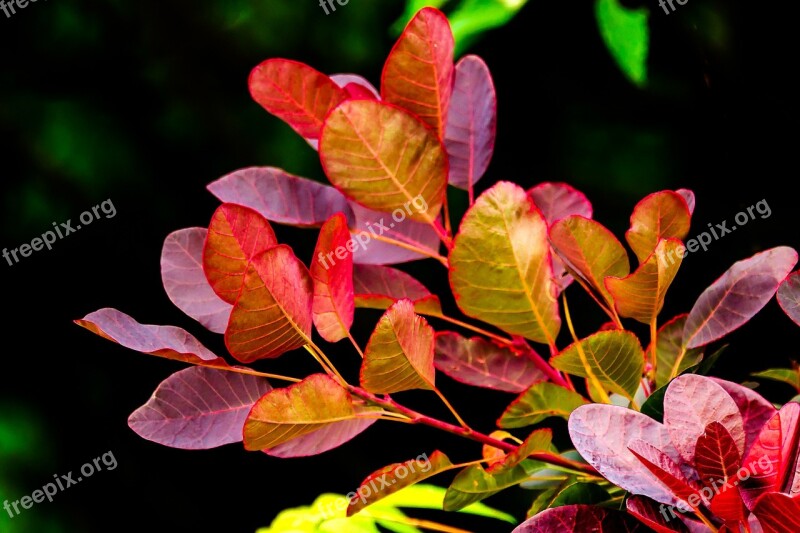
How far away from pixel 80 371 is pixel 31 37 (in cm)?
51

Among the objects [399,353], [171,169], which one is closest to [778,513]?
[399,353]

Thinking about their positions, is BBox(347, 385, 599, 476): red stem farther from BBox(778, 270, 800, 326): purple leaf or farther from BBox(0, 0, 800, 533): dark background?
BBox(0, 0, 800, 533): dark background

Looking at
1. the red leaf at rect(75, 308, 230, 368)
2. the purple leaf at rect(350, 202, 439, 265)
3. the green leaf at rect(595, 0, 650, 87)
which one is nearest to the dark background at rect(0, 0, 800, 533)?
the green leaf at rect(595, 0, 650, 87)

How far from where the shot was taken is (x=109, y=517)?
1045 millimetres

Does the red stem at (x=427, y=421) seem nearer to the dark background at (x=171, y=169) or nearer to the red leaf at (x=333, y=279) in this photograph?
the red leaf at (x=333, y=279)

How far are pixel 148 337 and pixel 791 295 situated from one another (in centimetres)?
26

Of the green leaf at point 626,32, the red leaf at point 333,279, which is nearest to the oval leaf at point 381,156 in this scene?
the red leaf at point 333,279

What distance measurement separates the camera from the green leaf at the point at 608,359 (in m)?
0.27

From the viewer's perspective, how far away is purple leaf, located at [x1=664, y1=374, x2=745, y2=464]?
249 millimetres

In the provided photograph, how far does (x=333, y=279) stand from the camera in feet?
0.90

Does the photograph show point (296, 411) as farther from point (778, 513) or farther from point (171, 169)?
point (171, 169)

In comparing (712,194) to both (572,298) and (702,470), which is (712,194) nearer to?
(572,298)

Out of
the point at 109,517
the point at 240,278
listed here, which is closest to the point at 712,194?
the point at 240,278

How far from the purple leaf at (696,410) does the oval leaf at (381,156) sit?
5.0 inches
